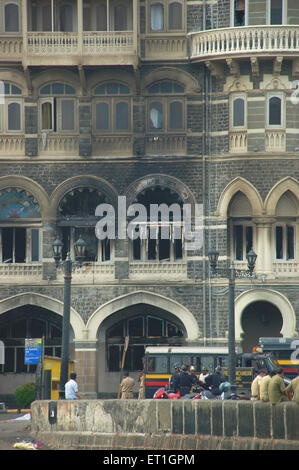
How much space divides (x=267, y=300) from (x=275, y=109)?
6962 mm

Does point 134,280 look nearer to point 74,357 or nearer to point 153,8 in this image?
point 74,357

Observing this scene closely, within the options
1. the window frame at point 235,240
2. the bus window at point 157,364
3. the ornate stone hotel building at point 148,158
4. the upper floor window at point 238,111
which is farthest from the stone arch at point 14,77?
the bus window at point 157,364

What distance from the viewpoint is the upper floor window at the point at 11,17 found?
193 feet

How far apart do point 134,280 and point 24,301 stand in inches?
165

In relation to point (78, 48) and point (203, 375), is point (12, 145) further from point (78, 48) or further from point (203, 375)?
point (203, 375)

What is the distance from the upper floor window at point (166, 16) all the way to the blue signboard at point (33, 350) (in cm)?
1237

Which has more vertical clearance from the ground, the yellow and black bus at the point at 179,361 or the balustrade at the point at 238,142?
the balustrade at the point at 238,142

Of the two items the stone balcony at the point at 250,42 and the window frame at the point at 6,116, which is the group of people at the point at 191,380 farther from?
the window frame at the point at 6,116

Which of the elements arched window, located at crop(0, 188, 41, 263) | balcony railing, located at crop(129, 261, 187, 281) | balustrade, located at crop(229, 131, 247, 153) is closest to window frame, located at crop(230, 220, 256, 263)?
balcony railing, located at crop(129, 261, 187, 281)

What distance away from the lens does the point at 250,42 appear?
57.0 m

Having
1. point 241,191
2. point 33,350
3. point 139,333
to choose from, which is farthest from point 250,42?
point 33,350

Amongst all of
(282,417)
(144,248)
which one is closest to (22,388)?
(144,248)

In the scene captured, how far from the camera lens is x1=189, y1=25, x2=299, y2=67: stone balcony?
2232 inches

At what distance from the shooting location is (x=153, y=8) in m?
58.8
